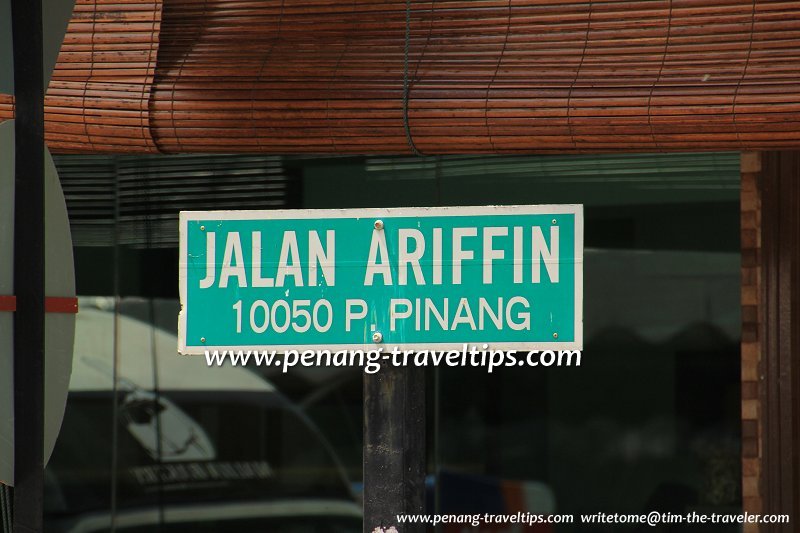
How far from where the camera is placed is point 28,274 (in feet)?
7.91

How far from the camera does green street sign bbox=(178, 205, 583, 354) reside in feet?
8.96

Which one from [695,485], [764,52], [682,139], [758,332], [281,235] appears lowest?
[695,485]

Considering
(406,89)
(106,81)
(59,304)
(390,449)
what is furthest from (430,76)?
(59,304)

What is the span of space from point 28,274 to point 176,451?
309cm

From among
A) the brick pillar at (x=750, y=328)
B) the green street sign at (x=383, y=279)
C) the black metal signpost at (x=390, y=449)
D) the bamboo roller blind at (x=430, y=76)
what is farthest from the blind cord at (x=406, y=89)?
the brick pillar at (x=750, y=328)

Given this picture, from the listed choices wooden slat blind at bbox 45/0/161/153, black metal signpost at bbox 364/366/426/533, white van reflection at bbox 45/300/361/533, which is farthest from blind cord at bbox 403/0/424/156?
white van reflection at bbox 45/300/361/533

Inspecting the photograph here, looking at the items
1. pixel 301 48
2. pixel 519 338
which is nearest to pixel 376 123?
pixel 301 48

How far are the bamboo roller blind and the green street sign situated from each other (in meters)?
1.09

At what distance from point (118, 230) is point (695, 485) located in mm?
2830

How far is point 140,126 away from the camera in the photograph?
4020 mm

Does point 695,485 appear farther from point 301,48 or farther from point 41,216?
point 41,216

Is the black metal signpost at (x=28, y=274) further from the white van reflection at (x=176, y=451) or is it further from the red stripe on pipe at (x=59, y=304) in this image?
the white van reflection at (x=176, y=451)

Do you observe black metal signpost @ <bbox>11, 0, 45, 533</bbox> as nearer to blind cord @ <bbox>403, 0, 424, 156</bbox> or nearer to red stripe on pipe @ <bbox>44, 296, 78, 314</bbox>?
red stripe on pipe @ <bbox>44, 296, 78, 314</bbox>

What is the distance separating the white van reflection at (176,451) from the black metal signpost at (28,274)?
9.22 feet
